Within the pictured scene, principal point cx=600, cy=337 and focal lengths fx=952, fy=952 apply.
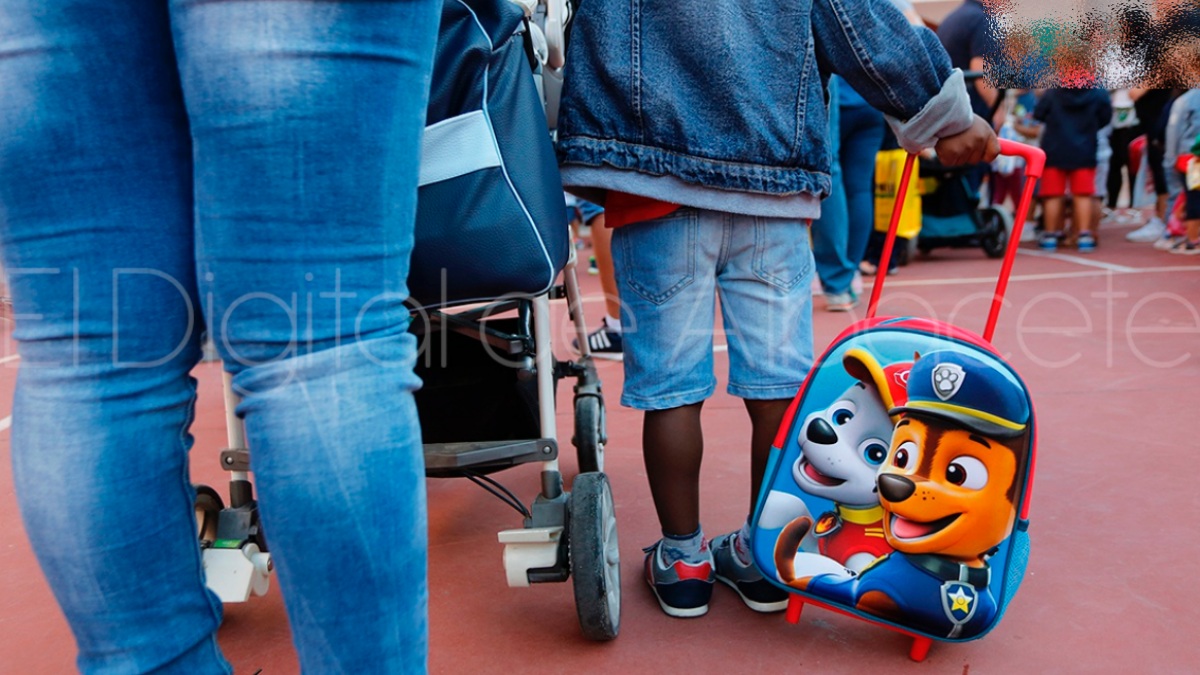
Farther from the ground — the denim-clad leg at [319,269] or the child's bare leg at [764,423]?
the denim-clad leg at [319,269]

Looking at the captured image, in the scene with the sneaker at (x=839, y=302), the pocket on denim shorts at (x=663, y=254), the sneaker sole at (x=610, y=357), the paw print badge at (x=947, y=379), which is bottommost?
the sneaker sole at (x=610, y=357)

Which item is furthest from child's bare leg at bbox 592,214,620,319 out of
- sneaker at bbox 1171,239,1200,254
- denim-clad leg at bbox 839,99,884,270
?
sneaker at bbox 1171,239,1200,254

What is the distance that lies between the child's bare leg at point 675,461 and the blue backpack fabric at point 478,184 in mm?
478

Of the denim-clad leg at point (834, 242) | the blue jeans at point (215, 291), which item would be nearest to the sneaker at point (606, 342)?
the denim-clad leg at point (834, 242)

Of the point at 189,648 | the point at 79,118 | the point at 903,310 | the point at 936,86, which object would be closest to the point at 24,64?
the point at 79,118

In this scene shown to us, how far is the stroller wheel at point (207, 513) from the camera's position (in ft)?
5.37

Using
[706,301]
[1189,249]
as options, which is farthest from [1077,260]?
[706,301]

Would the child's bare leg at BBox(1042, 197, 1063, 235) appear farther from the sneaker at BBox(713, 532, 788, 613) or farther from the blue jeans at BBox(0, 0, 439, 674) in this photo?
the blue jeans at BBox(0, 0, 439, 674)

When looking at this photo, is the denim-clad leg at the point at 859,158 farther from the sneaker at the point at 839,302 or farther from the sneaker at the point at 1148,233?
the sneaker at the point at 1148,233

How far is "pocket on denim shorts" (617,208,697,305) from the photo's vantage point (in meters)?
1.71

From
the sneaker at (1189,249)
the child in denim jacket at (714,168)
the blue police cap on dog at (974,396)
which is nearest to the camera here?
the blue police cap on dog at (974,396)

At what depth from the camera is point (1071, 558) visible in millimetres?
1936

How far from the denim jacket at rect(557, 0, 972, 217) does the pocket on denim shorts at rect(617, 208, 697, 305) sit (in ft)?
0.24

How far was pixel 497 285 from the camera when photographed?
1341mm
